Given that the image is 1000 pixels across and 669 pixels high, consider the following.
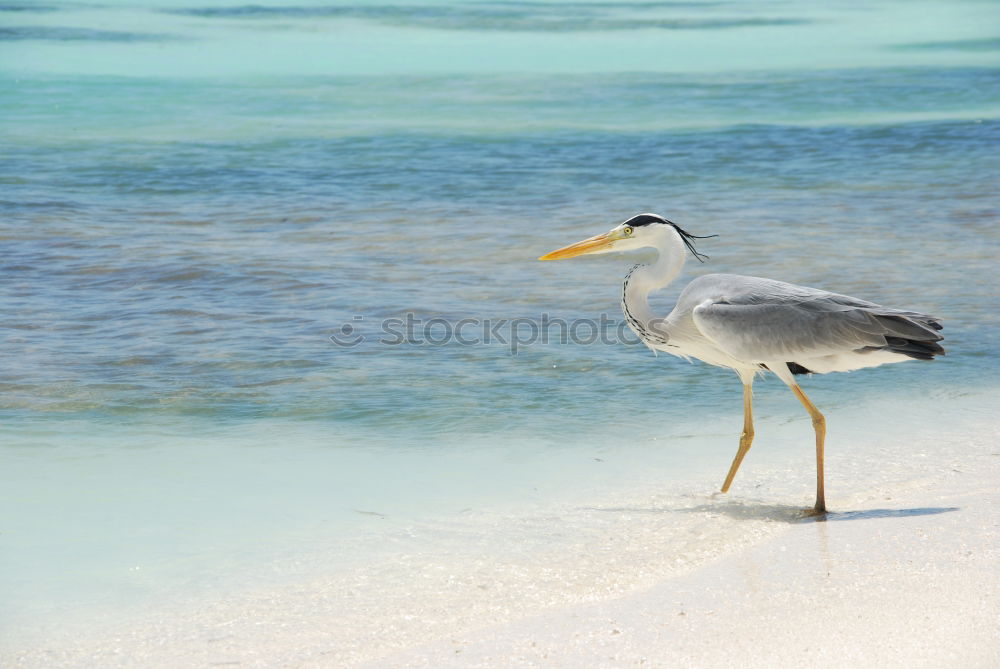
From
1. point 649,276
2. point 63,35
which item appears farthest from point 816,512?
point 63,35

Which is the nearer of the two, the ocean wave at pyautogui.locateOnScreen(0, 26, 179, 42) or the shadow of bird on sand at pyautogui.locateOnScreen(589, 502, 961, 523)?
the shadow of bird on sand at pyautogui.locateOnScreen(589, 502, 961, 523)

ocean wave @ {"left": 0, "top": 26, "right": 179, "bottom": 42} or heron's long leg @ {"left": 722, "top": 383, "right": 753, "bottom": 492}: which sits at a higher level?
ocean wave @ {"left": 0, "top": 26, "right": 179, "bottom": 42}

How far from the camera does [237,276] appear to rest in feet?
30.1

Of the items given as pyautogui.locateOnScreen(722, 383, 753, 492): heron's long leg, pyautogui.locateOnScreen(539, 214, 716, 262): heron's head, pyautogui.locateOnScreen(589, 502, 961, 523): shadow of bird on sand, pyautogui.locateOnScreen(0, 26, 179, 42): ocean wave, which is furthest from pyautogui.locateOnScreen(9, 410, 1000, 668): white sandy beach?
pyautogui.locateOnScreen(0, 26, 179, 42): ocean wave

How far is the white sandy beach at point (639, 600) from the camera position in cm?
335

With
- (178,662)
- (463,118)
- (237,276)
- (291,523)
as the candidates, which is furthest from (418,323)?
(463,118)

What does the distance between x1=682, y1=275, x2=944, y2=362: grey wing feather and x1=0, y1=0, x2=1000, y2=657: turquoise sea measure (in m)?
0.61

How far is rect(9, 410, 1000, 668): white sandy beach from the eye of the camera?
132 inches

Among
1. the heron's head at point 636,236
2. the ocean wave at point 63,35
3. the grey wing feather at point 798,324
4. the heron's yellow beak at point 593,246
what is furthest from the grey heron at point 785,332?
the ocean wave at point 63,35

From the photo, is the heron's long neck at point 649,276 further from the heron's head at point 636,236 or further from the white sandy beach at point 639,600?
the white sandy beach at point 639,600

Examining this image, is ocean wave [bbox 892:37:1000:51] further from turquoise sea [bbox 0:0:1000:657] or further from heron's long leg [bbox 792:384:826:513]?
heron's long leg [bbox 792:384:826:513]

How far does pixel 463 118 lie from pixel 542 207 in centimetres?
739

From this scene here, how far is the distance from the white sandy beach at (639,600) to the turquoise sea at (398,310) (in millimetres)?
144

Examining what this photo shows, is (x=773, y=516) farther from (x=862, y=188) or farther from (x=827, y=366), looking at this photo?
(x=862, y=188)
